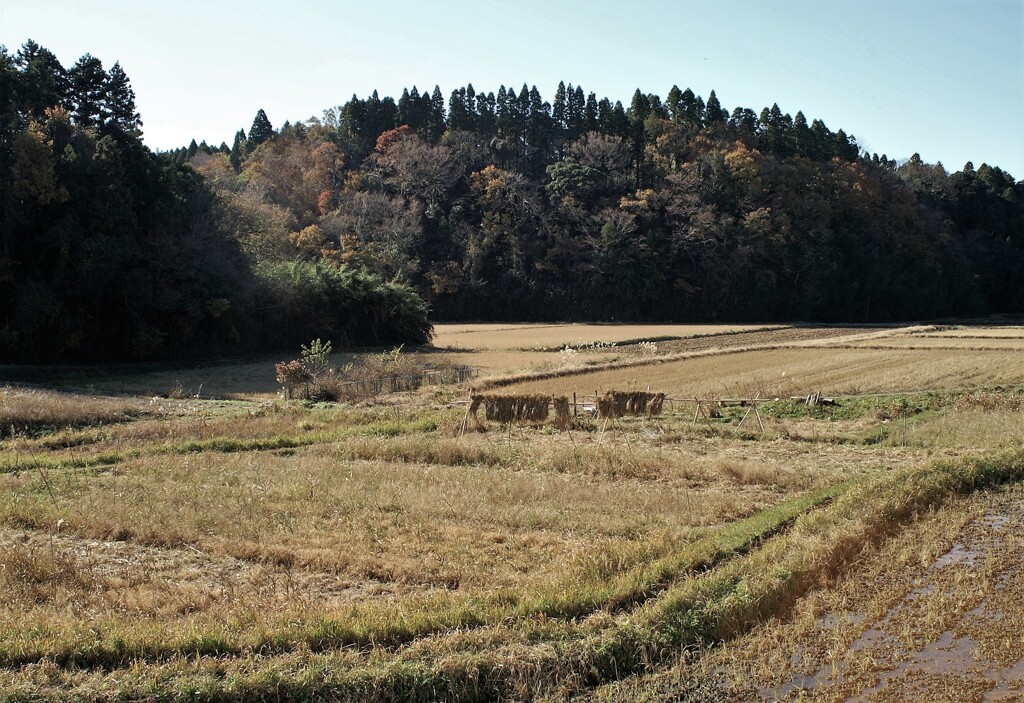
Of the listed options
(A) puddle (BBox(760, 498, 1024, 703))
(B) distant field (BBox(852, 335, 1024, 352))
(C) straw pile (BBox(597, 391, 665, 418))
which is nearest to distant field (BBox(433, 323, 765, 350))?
(B) distant field (BBox(852, 335, 1024, 352))

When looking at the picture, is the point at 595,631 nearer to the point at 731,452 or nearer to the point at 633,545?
the point at 633,545

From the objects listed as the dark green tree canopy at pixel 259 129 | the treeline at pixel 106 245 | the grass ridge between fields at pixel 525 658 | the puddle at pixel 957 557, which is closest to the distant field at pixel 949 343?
the treeline at pixel 106 245

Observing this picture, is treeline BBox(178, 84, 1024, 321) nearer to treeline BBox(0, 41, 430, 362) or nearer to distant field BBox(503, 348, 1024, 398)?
treeline BBox(0, 41, 430, 362)

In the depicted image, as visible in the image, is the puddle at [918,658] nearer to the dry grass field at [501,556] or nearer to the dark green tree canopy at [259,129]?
the dry grass field at [501,556]

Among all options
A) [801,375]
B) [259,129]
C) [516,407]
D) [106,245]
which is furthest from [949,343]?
[259,129]

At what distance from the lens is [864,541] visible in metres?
8.56

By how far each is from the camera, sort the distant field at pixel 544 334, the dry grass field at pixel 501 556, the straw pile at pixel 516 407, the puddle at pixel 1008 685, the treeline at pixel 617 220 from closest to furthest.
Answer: the puddle at pixel 1008 685 → the dry grass field at pixel 501 556 → the straw pile at pixel 516 407 → the distant field at pixel 544 334 → the treeline at pixel 617 220

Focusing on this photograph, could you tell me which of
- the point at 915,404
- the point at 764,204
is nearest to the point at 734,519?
the point at 915,404

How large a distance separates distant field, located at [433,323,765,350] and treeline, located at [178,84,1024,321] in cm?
702

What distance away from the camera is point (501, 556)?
8477 mm

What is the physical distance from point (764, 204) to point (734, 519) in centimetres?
5773

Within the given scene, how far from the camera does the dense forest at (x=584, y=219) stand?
133ft

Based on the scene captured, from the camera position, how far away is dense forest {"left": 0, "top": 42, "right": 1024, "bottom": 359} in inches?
1601

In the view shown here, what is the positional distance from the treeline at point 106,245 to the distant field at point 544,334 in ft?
31.6
